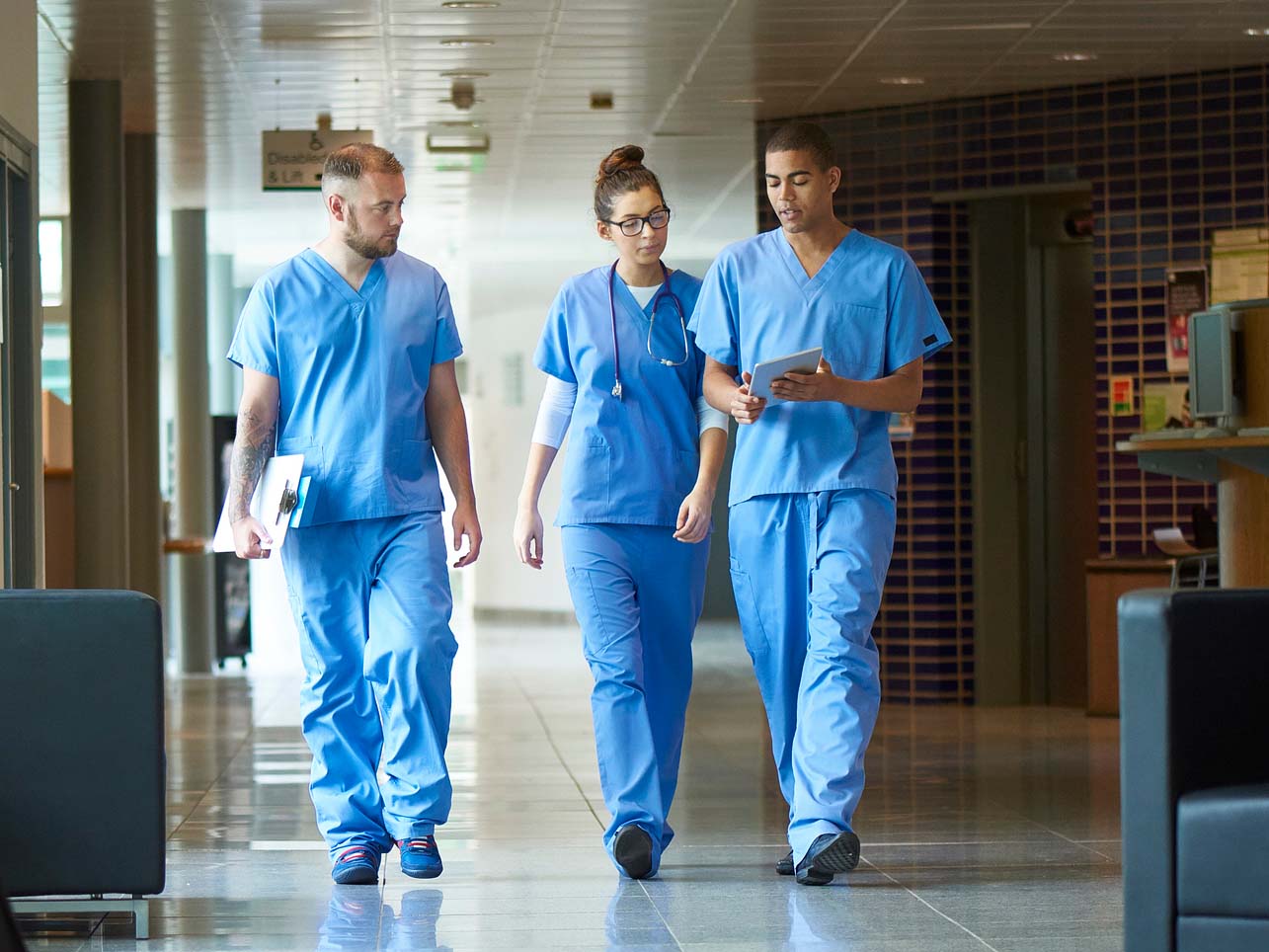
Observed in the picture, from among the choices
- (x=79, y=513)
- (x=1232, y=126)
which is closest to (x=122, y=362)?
(x=79, y=513)

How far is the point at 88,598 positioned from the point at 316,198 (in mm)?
9836

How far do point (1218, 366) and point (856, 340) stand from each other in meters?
1.55

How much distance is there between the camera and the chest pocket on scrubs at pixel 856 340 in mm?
3898

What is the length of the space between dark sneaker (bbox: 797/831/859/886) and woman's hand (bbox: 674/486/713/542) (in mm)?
669

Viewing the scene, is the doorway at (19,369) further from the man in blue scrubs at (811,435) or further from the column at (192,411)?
the column at (192,411)

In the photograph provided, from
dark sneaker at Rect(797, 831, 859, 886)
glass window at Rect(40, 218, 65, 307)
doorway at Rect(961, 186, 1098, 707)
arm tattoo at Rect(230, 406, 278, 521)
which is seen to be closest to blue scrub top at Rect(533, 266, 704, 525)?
arm tattoo at Rect(230, 406, 278, 521)

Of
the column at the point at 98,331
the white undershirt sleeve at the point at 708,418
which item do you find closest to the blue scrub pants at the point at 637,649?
the white undershirt sleeve at the point at 708,418

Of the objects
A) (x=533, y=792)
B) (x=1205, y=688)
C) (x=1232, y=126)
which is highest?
(x=1232, y=126)

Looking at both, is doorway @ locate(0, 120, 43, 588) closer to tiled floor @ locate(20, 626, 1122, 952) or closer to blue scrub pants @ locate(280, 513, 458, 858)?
tiled floor @ locate(20, 626, 1122, 952)

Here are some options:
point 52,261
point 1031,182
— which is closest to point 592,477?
point 1031,182

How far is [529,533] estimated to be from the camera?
403 cm

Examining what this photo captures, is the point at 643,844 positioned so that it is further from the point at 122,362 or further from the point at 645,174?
the point at 122,362

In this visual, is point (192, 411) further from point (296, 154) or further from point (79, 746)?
point (79, 746)

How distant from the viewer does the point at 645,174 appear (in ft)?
13.0
